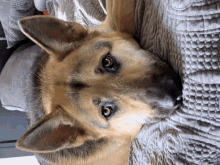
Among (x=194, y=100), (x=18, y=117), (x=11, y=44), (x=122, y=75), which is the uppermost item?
(x=194, y=100)

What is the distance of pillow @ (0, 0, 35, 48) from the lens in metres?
2.49

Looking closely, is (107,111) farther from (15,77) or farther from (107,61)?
(15,77)

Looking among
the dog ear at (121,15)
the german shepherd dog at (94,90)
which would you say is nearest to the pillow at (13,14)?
the german shepherd dog at (94,90)

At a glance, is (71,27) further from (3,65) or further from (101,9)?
(3,65)

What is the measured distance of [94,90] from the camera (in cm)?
142

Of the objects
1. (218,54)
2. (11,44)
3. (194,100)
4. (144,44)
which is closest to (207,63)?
(218,54)

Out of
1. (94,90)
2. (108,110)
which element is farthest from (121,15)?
(108,110)

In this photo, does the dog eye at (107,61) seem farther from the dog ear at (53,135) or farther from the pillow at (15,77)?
the pillow at (15,77)

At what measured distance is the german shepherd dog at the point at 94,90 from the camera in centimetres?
127

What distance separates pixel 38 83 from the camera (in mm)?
1777

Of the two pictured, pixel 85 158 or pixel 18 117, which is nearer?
pixel 85 158

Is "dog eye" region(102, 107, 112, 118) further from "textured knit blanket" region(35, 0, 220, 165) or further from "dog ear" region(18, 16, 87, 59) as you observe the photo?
"dog ear" region(18, 16, 87, 59)

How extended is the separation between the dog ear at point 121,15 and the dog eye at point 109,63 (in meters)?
0.34

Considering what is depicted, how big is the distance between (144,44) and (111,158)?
3.57 feet
